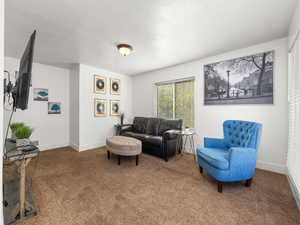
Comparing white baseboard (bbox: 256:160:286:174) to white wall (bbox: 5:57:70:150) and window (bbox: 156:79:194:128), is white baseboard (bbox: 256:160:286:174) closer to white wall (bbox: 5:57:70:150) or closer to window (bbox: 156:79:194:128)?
window (bbox: 156:79:194:128)

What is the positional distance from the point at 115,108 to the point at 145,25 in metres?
3.12

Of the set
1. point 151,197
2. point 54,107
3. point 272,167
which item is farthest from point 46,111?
point 272,167

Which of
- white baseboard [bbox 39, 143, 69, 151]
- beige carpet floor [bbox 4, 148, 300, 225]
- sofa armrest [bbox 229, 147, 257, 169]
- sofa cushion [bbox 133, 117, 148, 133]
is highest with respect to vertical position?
sofa cushion [bbox 133, 117, 148, 133]

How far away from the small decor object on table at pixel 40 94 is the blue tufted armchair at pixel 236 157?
4.37 meters

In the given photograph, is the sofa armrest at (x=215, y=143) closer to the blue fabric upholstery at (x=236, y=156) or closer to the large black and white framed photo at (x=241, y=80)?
the blue fabric upholstery at (x=236, y=156)

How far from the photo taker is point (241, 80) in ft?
9.20

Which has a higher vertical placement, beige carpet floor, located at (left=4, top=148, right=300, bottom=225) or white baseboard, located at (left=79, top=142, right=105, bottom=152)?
white baseboard, located at (left=79, top=142, right=105, bottom=152)

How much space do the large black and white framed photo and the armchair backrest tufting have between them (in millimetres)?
719

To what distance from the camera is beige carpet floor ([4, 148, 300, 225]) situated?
1.44 meters

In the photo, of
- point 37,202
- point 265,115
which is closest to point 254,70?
point 265,115

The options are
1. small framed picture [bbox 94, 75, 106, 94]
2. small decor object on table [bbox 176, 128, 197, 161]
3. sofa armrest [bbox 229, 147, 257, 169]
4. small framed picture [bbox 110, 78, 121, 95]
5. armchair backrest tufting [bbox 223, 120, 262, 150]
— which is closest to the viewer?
sofa armrest [bbox 229, 147, 257, 169]

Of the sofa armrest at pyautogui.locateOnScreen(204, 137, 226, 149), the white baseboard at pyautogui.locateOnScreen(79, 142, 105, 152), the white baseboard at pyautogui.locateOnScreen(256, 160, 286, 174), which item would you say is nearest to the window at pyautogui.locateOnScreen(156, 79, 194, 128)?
the sofa armrest at pyautogui.locateOnScreen(204, 137, 226, 149)

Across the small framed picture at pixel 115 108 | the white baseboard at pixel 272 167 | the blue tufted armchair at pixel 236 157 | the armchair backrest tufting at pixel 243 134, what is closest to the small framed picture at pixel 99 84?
the small framed picture at pixel 115 108

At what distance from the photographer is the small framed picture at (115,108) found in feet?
15.0
